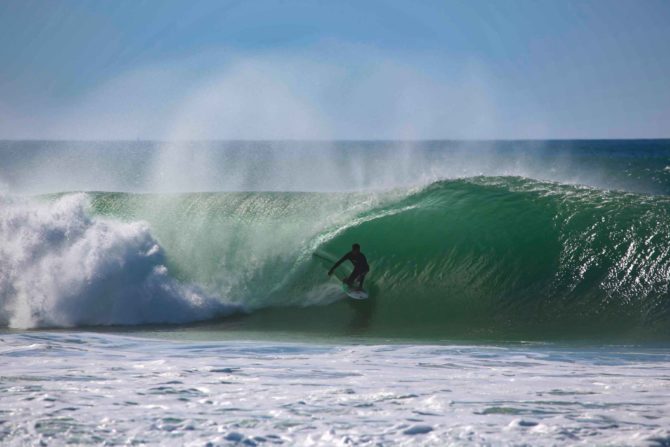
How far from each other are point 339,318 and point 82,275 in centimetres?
411

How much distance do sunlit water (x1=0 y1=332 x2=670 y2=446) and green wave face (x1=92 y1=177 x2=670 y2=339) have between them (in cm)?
204

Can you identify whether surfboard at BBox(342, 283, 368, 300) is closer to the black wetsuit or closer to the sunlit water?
the black wetsuit

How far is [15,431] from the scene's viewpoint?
5629 mm

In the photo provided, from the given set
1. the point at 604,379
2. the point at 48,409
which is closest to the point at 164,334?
the point at 48,409

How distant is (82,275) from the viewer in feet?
40.8

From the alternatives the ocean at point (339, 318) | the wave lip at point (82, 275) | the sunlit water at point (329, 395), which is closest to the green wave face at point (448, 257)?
the ocean at point (339, 318)

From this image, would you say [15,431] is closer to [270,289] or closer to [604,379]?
[604,379]

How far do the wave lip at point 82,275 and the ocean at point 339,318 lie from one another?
3 cm

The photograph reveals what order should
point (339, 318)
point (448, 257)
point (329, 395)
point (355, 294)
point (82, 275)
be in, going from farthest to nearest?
→ point (448, 257), point (82, 275), point (355, 294), point (339, 318), point (329, 395)

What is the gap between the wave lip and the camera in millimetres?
11945

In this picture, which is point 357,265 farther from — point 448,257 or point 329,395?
point 329,395

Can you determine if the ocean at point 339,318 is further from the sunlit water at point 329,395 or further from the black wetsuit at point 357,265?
the black wetsuit at point 357,265

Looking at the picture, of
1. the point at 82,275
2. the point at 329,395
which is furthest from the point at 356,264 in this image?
the point at 329,395

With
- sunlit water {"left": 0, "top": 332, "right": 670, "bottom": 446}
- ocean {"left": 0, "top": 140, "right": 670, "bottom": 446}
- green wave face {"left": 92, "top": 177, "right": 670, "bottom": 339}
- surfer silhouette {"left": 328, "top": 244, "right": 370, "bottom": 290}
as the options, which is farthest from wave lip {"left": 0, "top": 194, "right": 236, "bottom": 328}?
sunlit water {"left": 0, "top": 332, "right": 670, "bottom": 446}
